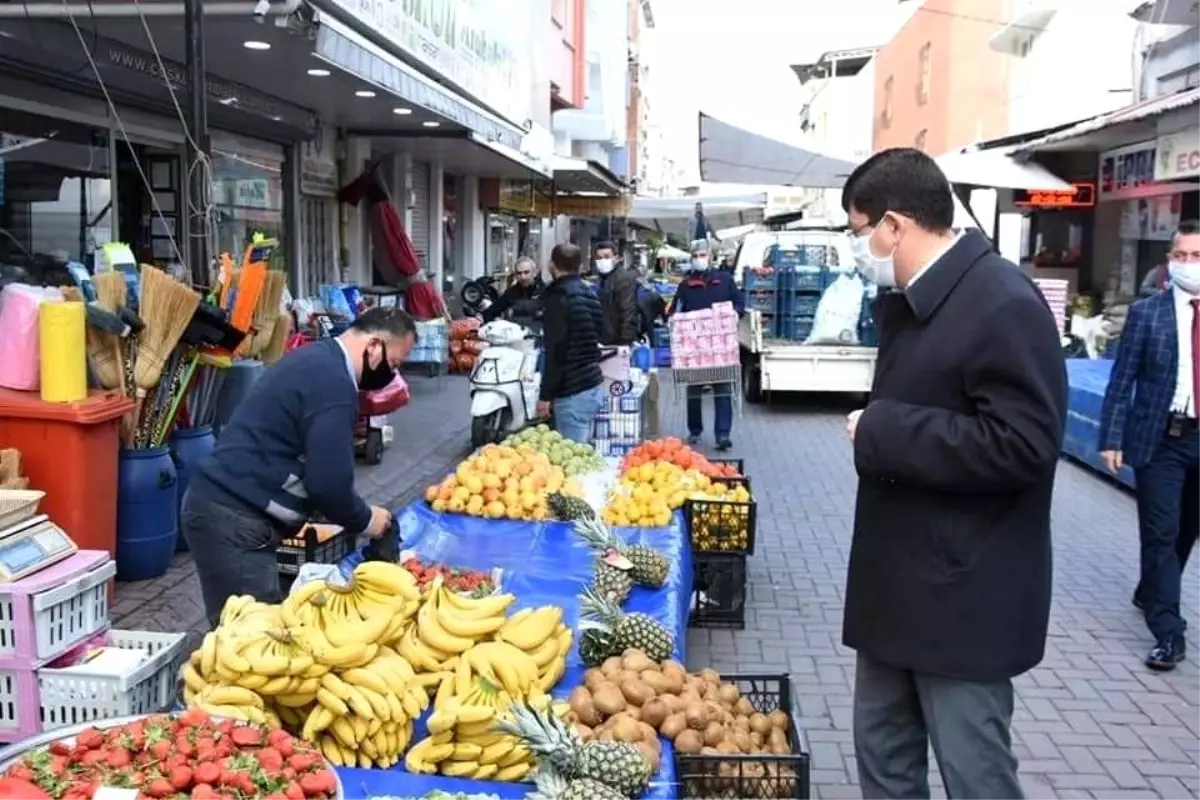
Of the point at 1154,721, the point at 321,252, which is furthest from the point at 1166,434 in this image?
the point at 321,252

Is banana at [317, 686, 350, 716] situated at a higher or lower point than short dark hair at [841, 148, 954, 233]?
lower

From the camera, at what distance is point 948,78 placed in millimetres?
31203

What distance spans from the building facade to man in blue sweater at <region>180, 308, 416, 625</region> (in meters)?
24.9

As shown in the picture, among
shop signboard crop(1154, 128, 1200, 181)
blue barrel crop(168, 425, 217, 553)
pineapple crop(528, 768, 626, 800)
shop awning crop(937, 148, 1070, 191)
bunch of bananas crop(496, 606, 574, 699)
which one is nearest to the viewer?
pineapple crop(528, 768, 626, 800)

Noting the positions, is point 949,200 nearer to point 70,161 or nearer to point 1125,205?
point 70,161

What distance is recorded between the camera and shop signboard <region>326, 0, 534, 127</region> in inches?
366

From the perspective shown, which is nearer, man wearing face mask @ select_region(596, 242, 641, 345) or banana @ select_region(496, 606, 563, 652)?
banana @ select_region(496, 606, 563, 652)

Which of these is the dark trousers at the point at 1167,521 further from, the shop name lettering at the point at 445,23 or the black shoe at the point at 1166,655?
the shop name lettering at the point at 445,23

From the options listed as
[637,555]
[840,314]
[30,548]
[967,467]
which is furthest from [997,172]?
[30,548]

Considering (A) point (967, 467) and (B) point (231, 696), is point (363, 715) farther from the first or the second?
(A) point (967, 467)

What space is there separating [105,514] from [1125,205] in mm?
15519

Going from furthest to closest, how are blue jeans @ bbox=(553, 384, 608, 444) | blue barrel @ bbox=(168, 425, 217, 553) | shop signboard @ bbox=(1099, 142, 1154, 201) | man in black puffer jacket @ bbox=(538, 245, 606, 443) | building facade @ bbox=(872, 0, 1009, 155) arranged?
building facade @ bbox=(872, 0, 1009, 155), shop signboard @ bbox=(1099, 142, 1154, 201), blue jeans @ bbox=(553, 384, 608, 444), man in black puffer jacket @ bbox=(538, 245, 606, 443), blue barrel @ bbox=(168, 425, 217, 553)

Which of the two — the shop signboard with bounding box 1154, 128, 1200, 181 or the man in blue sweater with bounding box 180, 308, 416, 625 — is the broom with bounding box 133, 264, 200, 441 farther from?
the shop signboard with bounding box 1154, 128, 1200, 181

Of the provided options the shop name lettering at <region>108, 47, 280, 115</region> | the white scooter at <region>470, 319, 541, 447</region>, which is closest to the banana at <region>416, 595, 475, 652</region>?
the shop name lettering at <region>108, 47, 280, 115</region>
